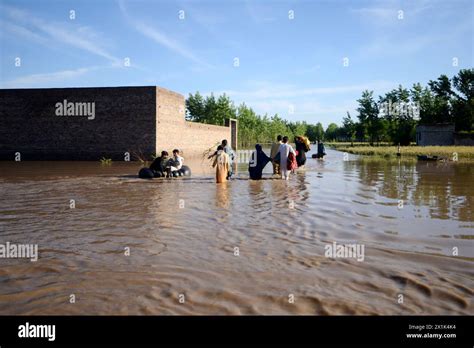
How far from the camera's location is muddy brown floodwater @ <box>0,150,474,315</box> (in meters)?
4.00

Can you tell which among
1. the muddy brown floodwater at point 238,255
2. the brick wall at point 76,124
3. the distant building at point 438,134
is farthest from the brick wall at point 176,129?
the distant building at point 438,134

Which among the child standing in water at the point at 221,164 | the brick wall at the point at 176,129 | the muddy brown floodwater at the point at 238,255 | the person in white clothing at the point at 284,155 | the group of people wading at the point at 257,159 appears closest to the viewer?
the muddy brown floodwater at the point at 238,255

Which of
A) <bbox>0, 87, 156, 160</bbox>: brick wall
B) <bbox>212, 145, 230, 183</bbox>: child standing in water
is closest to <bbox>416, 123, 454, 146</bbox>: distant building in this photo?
<bbox>0, 87, 156, 160</bbox>: brick wall

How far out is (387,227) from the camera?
7.31 meters

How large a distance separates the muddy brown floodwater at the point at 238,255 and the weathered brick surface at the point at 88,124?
19146mm

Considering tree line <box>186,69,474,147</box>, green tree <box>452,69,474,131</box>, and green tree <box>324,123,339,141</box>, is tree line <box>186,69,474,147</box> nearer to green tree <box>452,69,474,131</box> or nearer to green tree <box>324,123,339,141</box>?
green tree <box>452,69,474,131</box>

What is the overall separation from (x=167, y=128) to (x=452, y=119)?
5079 cm

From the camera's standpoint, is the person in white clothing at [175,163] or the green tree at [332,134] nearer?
the person in white clothing at [175,163]

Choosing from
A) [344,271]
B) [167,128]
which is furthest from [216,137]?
[344,271]

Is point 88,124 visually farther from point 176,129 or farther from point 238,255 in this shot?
point 238,255

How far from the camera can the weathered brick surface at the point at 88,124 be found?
29.8 meters

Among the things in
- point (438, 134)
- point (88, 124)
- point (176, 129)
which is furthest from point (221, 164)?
point (438, 134)

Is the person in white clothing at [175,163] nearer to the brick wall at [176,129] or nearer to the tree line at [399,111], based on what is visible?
the brick wall at [176,129]

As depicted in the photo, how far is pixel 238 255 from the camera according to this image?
556cm
